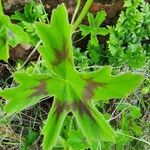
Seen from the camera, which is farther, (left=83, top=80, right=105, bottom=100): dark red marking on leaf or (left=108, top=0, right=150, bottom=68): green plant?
(left=108, top=0, right=150, bottom=68): green plant

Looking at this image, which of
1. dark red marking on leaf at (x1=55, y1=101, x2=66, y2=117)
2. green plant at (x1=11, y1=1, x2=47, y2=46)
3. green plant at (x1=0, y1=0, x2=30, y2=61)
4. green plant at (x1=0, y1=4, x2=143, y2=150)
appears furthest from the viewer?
green plant at (x1=11, y1=1, x2=47, y2=46)

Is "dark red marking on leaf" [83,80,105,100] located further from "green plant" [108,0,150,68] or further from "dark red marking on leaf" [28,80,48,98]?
"green plant" [108,0,150,68]

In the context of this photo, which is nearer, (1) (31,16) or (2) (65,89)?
(2) (65,89)

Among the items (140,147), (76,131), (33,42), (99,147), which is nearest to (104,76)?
(76,131)

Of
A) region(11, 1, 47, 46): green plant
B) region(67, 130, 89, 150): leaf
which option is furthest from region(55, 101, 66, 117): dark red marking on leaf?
region(11, 1, 47, 46): green plant

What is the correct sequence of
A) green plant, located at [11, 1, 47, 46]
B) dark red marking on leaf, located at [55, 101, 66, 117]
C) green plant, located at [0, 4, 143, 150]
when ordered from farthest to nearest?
1. green plant, located at [11, 1, 47, 46]
2. dark red marking on leaf, located at [55, 101, 66, 117]
3. green plant, located at [0, 4, 143, 150]

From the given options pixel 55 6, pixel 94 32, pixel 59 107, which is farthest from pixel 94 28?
pixel 59 107

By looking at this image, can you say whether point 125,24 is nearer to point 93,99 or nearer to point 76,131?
point 76,131

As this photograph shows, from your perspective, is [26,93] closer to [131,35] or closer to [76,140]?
[76,140]
